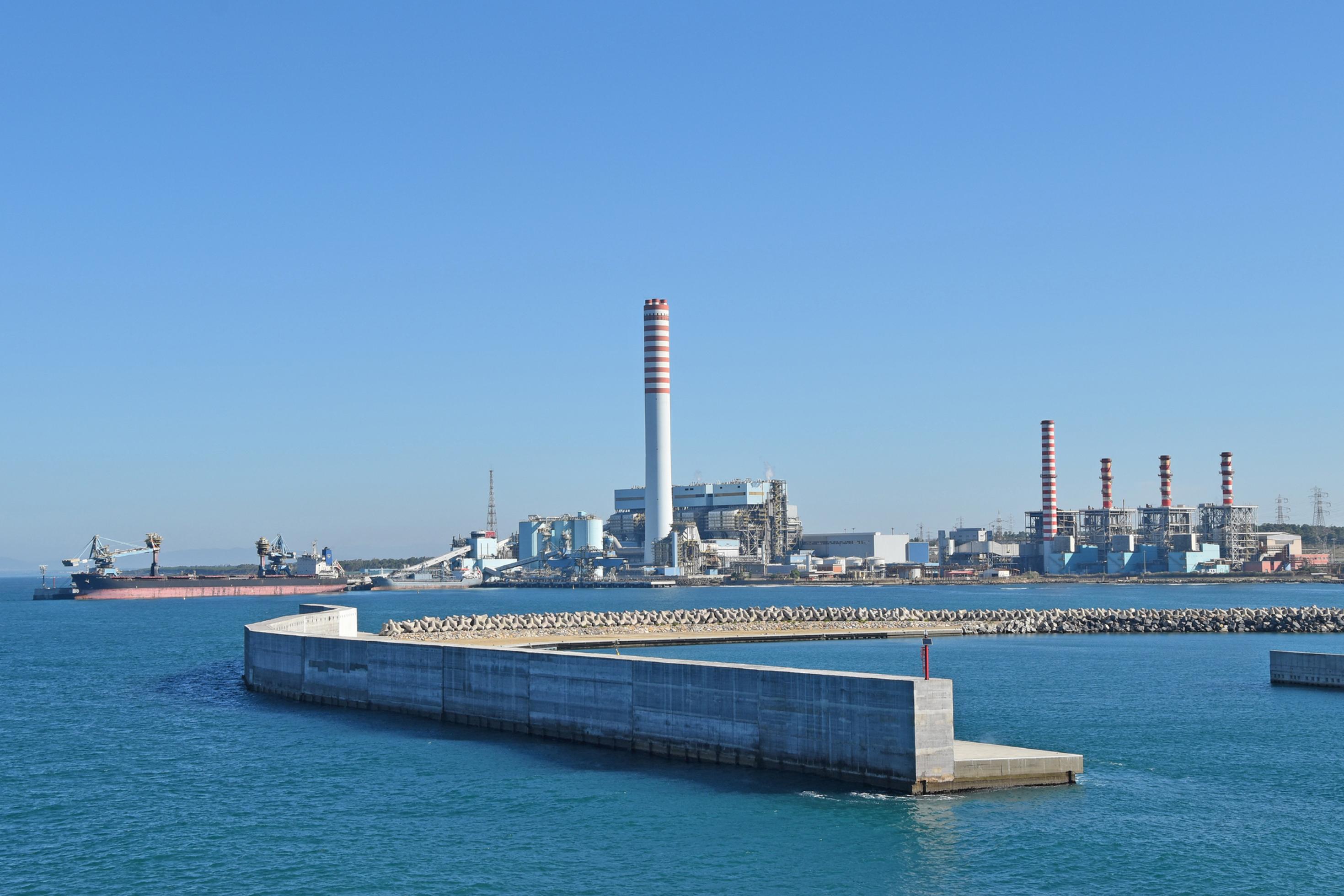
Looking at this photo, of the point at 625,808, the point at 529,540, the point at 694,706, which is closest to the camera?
the point at 625,808

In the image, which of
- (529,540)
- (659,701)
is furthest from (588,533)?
(659,701)

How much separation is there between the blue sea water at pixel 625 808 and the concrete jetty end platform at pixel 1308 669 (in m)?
0.77

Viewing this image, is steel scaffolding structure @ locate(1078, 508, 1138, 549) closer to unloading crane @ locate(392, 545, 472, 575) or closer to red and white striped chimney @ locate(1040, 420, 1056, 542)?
red and white striped chimney @ locate(1040, 420, 1056, 542)

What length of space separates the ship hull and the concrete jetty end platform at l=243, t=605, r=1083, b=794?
117 metres

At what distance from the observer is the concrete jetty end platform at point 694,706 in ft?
80.7

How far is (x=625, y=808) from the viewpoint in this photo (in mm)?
25078

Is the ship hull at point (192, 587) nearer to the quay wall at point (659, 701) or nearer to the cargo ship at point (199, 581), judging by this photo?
the cargo ship at point (199, 581)

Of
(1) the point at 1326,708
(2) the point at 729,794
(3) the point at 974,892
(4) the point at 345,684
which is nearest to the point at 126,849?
(2) the point at 729,794

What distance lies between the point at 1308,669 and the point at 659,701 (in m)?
26.9

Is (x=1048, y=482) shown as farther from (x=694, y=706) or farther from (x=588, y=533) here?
(x=694, y=706)

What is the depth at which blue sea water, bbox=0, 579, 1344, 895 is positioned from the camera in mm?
20734

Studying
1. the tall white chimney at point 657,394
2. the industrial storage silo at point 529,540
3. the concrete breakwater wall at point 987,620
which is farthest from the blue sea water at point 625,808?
the industrial storage silo at point 529,540

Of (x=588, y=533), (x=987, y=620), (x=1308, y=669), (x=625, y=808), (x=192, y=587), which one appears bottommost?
(x=192, y=587)

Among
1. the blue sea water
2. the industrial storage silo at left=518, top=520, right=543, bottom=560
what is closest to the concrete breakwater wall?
the blue sea water
